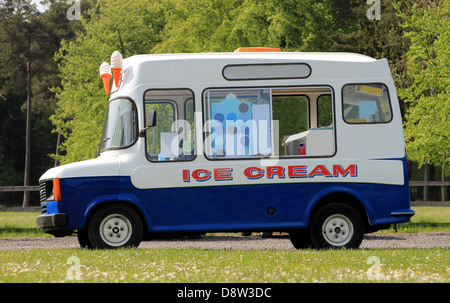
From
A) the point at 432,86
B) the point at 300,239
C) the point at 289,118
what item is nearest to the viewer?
the point at 289,118

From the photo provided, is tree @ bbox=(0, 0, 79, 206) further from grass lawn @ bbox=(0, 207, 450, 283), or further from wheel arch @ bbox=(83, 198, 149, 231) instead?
grass lawn @ bbox=(0, 207, 450, 283)

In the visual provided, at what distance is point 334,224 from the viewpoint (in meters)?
12.4

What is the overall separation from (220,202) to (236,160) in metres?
0.67

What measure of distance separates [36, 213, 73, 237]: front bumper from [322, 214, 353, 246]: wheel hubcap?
3.86 m

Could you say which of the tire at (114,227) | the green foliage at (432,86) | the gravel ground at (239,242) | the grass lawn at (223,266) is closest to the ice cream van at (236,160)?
the tire at (114,227)

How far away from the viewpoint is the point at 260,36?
2838 cm

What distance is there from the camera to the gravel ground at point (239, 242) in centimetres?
1502

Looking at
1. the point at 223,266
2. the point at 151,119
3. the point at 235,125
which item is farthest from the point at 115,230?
the point at 223,266

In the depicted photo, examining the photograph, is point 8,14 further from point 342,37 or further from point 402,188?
point 402,188

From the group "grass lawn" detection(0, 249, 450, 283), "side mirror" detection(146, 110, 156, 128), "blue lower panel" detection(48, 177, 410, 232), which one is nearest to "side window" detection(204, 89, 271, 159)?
"blue lower panel" detection(48, 177, 410, 232)

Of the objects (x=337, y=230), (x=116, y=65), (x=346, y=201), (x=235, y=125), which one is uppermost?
(x=116, y=65)

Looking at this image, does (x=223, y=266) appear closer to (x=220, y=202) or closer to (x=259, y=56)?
(x=220, y=202)
